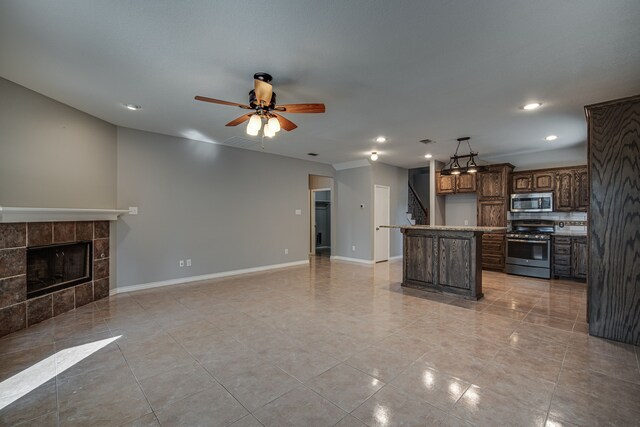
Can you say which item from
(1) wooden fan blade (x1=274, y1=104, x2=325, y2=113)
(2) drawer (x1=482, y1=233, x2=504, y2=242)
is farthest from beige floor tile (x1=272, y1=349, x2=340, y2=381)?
(2) drawer (x1=482, y1=233, x2=504, y2=242)

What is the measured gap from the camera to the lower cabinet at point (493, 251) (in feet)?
20.2

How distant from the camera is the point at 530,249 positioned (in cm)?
569

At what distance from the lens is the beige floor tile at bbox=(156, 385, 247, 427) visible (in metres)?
1.75

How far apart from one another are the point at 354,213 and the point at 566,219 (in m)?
4.50

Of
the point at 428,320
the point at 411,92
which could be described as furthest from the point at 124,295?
the point at 411,92

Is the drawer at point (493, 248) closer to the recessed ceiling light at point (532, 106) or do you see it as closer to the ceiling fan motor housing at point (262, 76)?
the recessed ceiling light at point (532, 106)

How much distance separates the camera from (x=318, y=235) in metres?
10.9

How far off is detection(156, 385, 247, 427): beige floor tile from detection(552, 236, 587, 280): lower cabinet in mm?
6280

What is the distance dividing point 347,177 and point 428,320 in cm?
493

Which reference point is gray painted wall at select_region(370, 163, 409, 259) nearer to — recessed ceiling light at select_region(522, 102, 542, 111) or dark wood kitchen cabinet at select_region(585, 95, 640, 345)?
recessed ceiling light at select_region(522, 102, 542, 111)

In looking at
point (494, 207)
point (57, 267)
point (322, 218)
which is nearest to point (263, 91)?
point (57, 267)

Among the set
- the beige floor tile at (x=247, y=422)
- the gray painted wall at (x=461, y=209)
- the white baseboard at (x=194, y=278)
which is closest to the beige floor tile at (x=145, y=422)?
the beige floor tile at (x=247, y=422)

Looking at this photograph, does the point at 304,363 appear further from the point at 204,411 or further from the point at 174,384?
the point at 174,384

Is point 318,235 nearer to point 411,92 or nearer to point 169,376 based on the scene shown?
point 411,92
